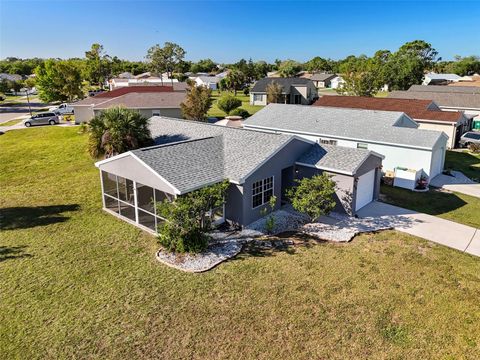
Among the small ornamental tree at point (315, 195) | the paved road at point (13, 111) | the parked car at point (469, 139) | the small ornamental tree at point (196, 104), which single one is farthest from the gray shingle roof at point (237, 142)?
the paved road at point (13, 111)

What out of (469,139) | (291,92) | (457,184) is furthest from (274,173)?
(291,92)

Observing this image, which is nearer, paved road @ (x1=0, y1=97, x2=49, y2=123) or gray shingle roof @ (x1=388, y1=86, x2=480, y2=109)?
gray shingle roof @ (x1=388, y1=86, x2=480, y2=109)

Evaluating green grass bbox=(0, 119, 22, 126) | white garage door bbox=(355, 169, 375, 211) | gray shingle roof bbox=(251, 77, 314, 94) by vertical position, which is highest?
gray shingle roof bbox=(251, 77, 314, 94)

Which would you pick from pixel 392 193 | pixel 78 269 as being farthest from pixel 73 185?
pixel 392 193

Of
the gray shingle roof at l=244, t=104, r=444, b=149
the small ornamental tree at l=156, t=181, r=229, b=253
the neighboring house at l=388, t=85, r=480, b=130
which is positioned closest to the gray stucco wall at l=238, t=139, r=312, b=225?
the small ornamental tree at l=156, t=181, r=229, b=253

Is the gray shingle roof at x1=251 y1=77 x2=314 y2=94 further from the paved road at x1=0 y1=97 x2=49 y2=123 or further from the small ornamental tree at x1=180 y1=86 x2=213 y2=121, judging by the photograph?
the paved road at x1=0 y1=97 x2=49 y2=123

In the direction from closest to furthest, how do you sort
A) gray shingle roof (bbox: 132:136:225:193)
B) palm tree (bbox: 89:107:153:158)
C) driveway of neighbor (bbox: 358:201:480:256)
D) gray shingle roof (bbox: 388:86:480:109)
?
gray shingle roof (bbox: 132:136:225:193) < driveway of neighbor (bbox: 358:201:480:256) < palm tree (bbox: 89:107:153:158) < gray shingle roof (bbox: 388:86:480:109)
